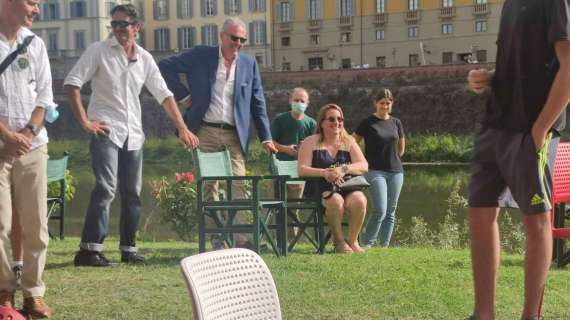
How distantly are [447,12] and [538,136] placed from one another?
175 ft

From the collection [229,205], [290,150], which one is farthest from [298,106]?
[229,205]

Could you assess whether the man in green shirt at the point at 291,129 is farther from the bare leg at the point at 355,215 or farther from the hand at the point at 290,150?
the bare leg at the point at 355,215

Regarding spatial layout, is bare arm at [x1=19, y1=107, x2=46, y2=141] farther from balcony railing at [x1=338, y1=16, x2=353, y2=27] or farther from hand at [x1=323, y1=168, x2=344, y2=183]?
balcony railing at [x1=338, y1=16, x2=353, y2=27]

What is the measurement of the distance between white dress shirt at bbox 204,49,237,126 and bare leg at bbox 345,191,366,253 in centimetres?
107

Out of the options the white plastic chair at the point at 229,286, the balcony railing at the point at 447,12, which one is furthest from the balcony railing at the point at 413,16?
the white plastic chair at the point at 229,286

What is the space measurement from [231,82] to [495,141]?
3351mm

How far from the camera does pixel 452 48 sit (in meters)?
55.3

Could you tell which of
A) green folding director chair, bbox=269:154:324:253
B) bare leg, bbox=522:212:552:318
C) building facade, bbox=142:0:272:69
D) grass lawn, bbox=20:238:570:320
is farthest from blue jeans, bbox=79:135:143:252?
building facade, bbox=142:0:272:69

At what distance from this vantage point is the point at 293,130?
8344 mm

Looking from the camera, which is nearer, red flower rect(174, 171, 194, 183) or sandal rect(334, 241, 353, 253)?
sandal rect(334, 241, 353, 253)

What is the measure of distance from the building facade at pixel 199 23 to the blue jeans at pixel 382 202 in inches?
2110

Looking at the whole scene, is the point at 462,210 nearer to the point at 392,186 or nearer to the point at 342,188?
the point at 392,186

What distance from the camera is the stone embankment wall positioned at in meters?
47.5

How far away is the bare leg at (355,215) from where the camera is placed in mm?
7207
